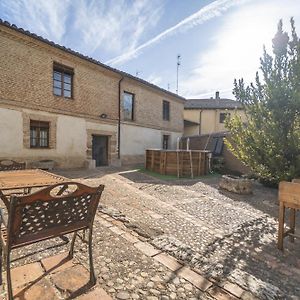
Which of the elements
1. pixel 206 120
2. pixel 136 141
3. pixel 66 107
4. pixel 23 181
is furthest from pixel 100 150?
pixel 206 120

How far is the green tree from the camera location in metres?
6.05

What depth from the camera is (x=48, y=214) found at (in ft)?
6.75

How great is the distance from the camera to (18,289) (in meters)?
2.10

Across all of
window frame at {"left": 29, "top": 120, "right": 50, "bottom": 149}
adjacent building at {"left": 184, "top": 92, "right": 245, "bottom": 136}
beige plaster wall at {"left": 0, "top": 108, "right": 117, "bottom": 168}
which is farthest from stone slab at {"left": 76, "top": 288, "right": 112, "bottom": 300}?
adjacent building at {"left": 184, "top": 92, "right": 245, "bottom": 136}

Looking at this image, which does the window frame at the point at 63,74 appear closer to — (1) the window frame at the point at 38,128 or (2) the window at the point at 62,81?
(2) the window at the point at 62,81

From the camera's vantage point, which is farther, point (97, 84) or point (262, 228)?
point (97, 84)

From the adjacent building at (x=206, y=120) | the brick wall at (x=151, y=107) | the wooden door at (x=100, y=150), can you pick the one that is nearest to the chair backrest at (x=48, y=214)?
the wooden door at (x=100, y=150)

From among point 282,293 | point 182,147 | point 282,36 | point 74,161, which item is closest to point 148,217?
point 282,293

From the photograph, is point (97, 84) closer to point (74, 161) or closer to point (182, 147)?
point (74, 161)

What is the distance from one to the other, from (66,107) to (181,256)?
1020 cm

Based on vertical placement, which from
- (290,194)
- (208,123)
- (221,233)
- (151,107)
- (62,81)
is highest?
(62,81)

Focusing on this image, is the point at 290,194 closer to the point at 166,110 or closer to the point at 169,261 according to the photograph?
the point at 169,261

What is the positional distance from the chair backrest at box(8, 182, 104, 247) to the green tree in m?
5.83

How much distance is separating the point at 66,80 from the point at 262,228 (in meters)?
10.9
